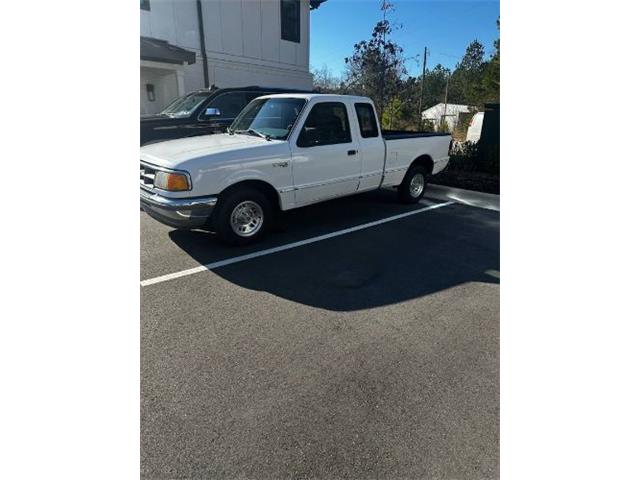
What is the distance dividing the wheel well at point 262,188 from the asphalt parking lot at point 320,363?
0.59 metres

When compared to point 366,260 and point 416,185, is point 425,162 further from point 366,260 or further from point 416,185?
point 366,260

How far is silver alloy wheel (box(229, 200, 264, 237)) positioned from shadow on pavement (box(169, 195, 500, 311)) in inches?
9.9

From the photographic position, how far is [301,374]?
2.48 m

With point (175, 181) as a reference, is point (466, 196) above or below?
below

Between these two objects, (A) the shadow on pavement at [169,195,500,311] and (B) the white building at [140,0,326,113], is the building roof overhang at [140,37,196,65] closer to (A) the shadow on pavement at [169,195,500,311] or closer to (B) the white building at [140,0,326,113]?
(B) the white building at [140,0,326,113]

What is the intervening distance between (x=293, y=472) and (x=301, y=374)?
2.26ft

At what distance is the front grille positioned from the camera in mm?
4242

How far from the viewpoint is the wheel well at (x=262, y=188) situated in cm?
434

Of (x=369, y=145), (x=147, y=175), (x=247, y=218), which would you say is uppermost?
(x=369, y=145)

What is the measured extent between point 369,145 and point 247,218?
2.22 m

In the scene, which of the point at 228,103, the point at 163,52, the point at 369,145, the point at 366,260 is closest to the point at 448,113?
the point at 163,52

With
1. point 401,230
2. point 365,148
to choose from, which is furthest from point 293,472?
point 365,148

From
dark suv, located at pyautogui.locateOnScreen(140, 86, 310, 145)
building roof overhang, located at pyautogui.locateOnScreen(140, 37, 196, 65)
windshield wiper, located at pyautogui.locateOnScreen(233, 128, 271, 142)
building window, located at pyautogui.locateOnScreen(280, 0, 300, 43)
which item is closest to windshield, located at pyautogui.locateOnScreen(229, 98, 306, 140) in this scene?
windshield wiper, located at pyautogui.locateOnScreen(233, 128, 271, 142)

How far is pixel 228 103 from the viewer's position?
8.27m
